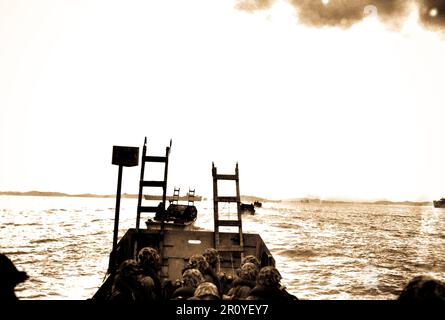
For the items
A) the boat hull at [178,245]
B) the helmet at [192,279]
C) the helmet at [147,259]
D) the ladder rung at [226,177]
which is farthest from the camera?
the ladder rung at [226,177]

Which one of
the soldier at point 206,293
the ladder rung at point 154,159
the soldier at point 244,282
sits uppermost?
the ladder rung at point 154,159

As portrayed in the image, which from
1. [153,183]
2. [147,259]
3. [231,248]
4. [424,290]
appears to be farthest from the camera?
[153,183]

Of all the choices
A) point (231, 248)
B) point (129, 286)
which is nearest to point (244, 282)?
point (129, 286)

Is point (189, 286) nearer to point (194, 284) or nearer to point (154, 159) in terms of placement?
point (194, 284)

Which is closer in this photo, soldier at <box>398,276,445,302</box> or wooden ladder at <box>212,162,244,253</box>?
soldier at <box>398,276,445,302</box>

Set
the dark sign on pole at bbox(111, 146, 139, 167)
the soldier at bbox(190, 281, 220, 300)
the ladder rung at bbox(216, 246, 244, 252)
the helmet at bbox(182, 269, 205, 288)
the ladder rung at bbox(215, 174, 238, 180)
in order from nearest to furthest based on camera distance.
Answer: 1. the soldier at bbox(190, 281, 220, 300)
2. the helmet at bbox(182, 269, 205, 288)
3. the dark sign on pole at bbox(111, 146, 139, 167)
4. the ladder rung at bbox(216, 246, 244, 252)
5. the ladder rung at bbox(215, 174, 238, 180)

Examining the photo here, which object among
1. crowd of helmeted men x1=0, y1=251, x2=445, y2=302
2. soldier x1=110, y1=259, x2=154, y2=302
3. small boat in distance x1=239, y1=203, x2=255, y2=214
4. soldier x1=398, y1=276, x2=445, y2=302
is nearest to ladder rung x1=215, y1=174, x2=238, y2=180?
crowd of helmeted men x1=0, y1=251, x2=445, y2=302

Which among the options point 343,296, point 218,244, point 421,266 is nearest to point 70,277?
point 218,244

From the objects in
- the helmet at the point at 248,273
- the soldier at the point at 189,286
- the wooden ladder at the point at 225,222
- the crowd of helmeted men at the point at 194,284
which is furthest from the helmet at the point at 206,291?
the wooden ladder at the point at 225,222

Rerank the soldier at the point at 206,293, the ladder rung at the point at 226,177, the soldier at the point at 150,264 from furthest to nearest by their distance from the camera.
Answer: the ladder rung at the point at 226,177 < the soldier at the point at 150,264 < the soldier at the point at 206,293

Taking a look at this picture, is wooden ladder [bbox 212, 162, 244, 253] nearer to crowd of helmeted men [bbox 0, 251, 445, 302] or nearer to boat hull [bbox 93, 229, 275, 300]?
boat hull [bbox 93, 229, 275, 300]

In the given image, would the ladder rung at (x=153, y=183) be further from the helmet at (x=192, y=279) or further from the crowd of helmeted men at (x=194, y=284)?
the helmet at (x=192, y=279)

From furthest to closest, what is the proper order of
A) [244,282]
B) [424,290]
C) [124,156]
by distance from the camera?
[124,156] → [244,282] → [424,290]

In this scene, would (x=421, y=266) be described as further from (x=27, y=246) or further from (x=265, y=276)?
(x=27, y=246)
